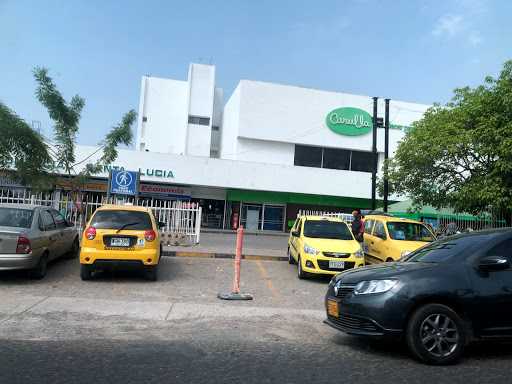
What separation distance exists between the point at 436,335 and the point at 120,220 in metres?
6.61

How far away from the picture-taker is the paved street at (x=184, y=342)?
4.07 meters

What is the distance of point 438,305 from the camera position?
456 cm

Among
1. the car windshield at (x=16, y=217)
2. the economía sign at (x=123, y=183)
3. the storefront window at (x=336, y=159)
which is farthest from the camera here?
the storefront window at (x=336, y=159)

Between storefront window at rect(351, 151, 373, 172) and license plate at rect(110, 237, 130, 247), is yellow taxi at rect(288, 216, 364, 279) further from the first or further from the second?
storefront window at rect(351, 151, 373, 172)

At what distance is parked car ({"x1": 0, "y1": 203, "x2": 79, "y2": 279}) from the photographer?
25.8 feet

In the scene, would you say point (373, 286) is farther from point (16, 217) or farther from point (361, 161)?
point (361, 161)

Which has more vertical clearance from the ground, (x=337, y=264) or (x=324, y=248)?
(x=324, y=248)

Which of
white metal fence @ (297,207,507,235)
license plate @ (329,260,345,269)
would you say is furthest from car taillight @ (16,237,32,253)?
white metal fence @ (297,207,507,235)

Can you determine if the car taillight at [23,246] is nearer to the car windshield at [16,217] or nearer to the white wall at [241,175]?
the car windshield at [16,217]

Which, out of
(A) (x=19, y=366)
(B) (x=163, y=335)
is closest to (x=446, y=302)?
Answer: (B) (x=163, y=335)

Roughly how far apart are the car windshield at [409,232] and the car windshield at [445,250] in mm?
5616

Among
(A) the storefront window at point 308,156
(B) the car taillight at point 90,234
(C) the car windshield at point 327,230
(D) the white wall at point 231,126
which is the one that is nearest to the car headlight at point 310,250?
(C) the car windshield at point 327,230

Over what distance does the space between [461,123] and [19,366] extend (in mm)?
15052

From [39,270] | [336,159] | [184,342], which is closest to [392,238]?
[184,342]
